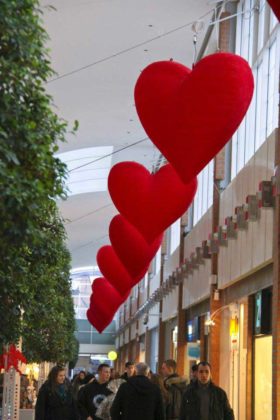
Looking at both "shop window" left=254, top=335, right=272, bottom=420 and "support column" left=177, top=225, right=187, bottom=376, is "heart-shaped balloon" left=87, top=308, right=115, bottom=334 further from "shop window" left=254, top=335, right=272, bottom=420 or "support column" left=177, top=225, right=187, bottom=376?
"shop window" left=254, top=335, right=272, bottom=420

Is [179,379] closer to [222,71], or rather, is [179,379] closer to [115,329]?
[222,71]

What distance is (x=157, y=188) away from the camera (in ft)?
42.3

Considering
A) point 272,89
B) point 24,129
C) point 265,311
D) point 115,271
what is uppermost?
point 272,89

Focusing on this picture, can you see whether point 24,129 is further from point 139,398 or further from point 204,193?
point 204,193

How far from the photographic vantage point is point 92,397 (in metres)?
12.6

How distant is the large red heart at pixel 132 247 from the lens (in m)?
15.6

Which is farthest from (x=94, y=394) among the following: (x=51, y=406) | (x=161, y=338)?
(x=161, y=338)

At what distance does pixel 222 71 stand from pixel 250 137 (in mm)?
10828

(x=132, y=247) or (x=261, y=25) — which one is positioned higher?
(x=261, y=25)

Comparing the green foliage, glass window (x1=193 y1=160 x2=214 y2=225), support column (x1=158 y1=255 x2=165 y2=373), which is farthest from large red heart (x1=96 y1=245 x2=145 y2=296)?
support column (x1=158 y1=255 x2=165 y2=373)

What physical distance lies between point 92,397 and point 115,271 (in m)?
7.34

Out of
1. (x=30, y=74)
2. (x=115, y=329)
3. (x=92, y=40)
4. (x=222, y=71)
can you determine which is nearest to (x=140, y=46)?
(x=92, y=40)

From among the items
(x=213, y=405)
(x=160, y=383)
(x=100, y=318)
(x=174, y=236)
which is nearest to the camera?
(x=213, y=405)

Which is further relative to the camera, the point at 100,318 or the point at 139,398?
the point at 100,318
